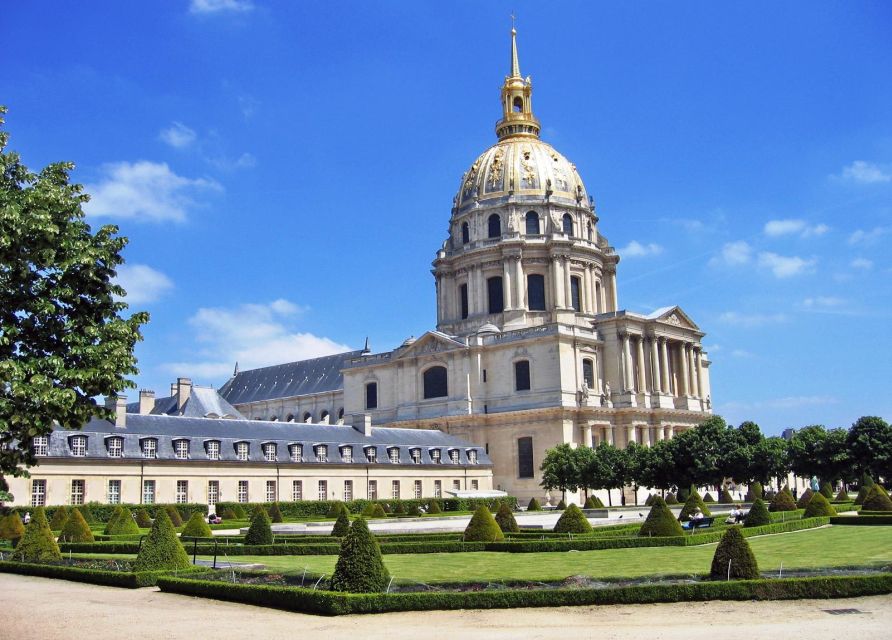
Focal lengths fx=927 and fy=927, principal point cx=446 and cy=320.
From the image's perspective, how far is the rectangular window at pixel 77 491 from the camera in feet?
146

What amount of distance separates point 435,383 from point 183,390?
2095cm

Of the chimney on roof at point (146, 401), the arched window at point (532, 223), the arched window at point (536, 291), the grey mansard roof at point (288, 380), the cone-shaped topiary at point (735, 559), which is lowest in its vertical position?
the cone-shaped topiary at point (735, 559)

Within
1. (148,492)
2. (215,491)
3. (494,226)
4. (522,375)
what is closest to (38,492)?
(148,492)

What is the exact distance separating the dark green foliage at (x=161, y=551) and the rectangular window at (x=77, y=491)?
26164mm

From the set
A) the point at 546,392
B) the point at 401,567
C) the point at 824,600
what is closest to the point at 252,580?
the point at 401,567

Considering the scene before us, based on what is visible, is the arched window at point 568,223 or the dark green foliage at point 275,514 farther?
the arched window at point 568,223

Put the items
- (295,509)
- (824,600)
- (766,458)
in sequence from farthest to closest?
(766,458) < (295,509) < (824,600)

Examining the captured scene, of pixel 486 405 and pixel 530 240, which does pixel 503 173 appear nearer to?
pixel 530 240

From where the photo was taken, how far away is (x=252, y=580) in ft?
62.1

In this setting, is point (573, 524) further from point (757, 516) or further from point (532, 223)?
point (532, 223)

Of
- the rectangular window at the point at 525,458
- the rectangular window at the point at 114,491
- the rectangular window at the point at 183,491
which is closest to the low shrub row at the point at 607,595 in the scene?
the rectangular window at the point at 114,491

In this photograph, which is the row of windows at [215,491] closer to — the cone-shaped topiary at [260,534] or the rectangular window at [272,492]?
the rectangular window at [272,492]

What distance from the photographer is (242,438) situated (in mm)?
53312

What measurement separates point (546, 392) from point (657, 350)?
12.0 meters
